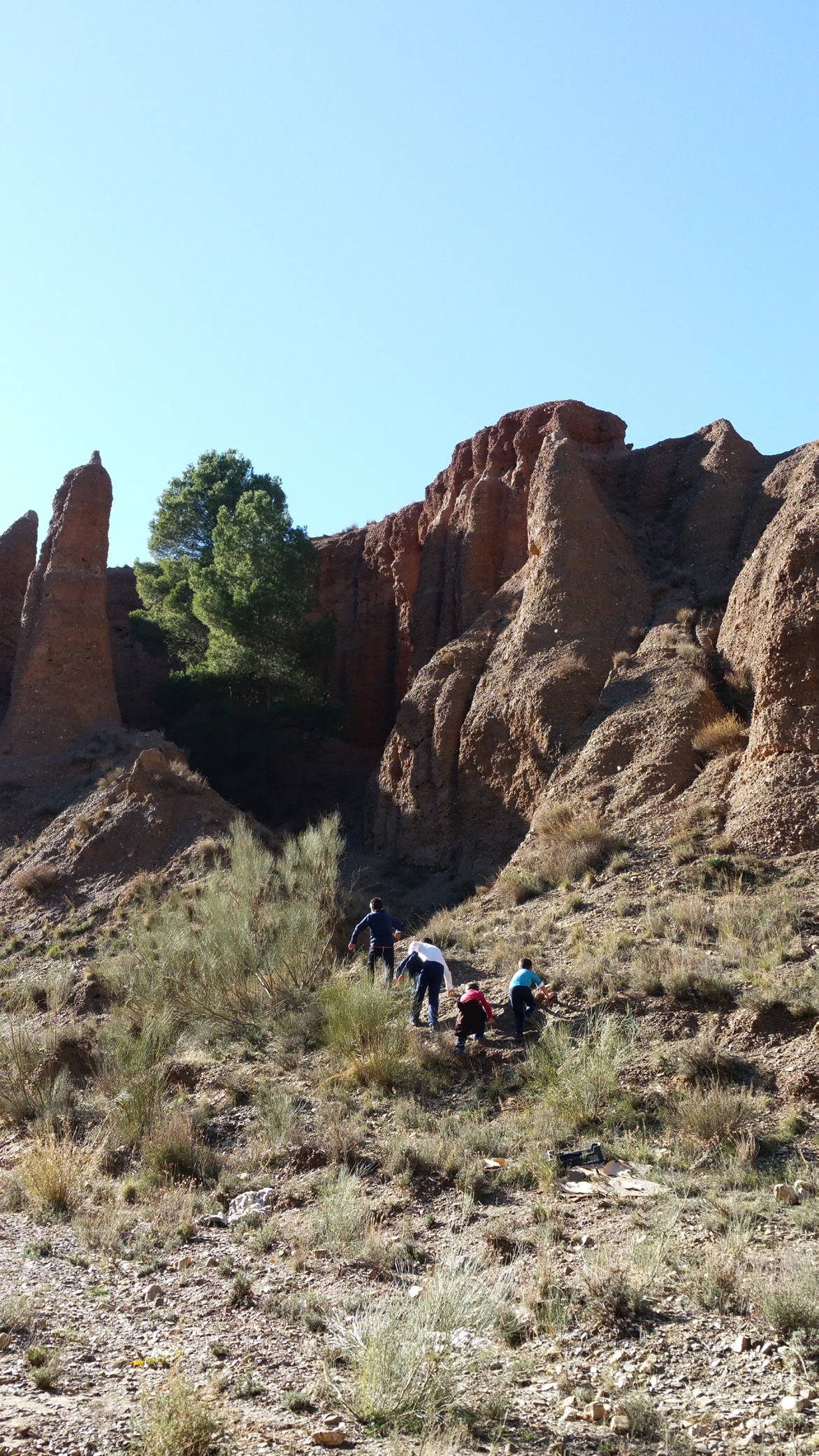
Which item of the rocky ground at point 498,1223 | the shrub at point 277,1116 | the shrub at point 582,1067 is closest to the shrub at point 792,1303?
the rocky ground at point 498,1223

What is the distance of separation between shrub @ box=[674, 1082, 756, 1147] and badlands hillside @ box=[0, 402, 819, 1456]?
0.05 m

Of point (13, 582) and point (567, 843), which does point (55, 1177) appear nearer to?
point (567, 843)

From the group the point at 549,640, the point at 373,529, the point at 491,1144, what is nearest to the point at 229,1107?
the point at 491,1144

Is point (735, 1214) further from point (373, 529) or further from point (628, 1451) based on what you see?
point (373, 529)

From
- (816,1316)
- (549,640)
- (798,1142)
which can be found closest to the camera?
(816,1316)

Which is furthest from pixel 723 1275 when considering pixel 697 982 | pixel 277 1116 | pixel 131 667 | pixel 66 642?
pixel 131 667

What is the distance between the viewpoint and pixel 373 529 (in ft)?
121

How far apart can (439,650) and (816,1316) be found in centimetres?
1914

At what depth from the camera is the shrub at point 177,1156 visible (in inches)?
465

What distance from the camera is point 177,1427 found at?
19.4ft

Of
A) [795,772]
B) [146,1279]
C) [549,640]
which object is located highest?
[549,640]

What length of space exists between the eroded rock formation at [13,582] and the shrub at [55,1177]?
69.6 ft

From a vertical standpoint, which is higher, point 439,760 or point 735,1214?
point 439,760

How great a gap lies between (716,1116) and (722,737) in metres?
8.51
